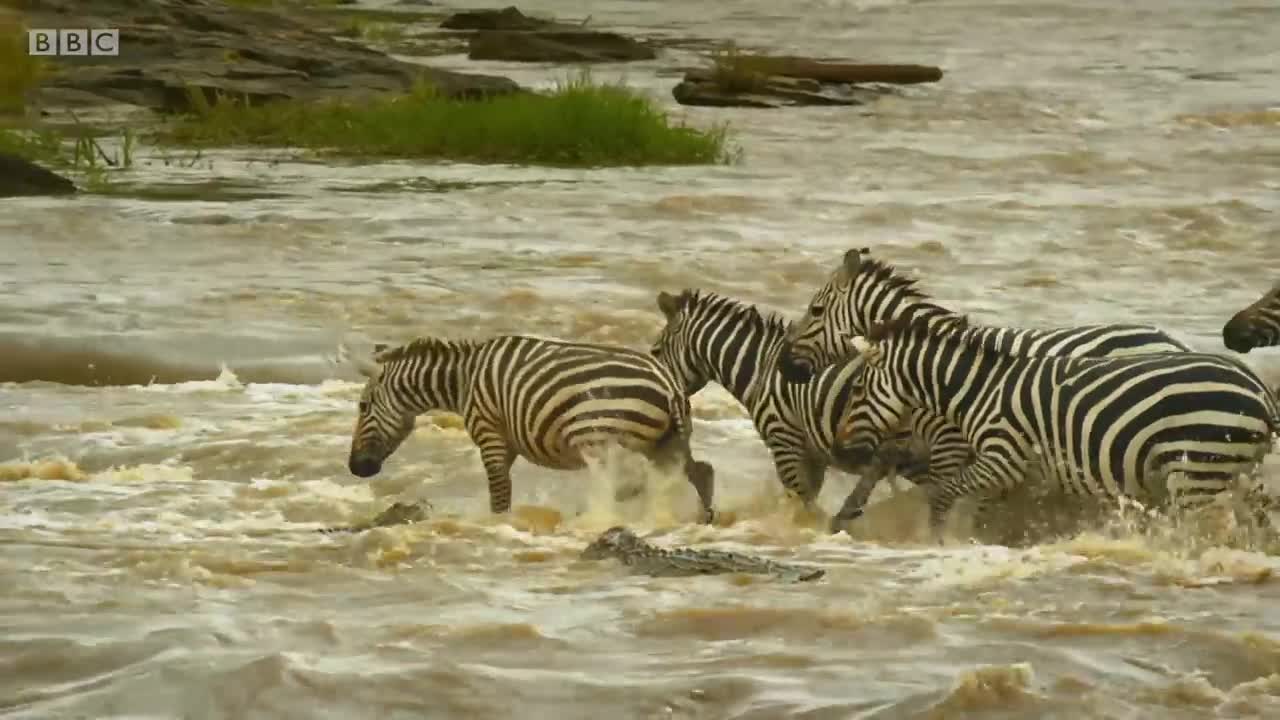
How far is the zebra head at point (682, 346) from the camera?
1045 centimetres

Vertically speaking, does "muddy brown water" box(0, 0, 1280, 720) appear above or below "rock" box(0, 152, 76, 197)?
above

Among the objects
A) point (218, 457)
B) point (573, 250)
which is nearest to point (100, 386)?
point (218, 457)

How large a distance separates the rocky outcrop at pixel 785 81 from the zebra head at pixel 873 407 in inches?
923

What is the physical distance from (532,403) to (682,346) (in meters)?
1.07

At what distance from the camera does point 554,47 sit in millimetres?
40969

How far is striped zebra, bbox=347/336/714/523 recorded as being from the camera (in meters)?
9.52

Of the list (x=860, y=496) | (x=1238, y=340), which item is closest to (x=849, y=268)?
(x=860, y=496)

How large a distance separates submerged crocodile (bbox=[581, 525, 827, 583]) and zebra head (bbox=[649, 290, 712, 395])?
1.57 m

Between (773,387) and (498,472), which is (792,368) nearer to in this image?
(773,387)

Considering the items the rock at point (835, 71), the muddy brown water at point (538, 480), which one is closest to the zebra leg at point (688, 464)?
the muddy brown water at point (538, 480)

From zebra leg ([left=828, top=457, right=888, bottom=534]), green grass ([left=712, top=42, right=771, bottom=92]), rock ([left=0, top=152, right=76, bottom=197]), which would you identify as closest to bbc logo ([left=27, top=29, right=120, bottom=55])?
green grass ([left=712, top=42, right=771, bottom=92])

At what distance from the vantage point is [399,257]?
1895cm

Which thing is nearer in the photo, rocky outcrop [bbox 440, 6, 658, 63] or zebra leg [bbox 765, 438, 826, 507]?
zebra leg [bbox 765, 438, 826, 507]

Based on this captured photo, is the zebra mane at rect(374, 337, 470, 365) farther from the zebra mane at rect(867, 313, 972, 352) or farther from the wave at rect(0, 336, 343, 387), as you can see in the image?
the wave at rect(0, 336, 343, 387)
